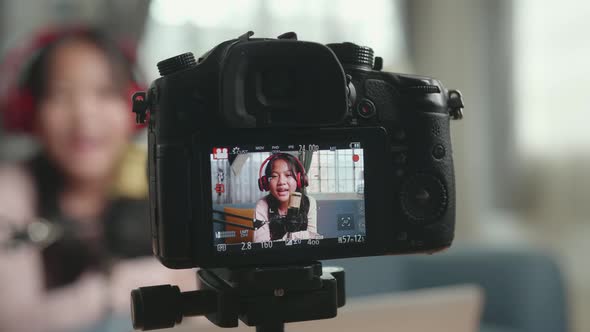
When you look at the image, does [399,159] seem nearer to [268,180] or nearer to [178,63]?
[268,180]

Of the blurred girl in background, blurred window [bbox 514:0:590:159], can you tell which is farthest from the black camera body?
blurred window [bbox 514:0:590:159]

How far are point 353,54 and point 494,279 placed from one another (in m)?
1.57

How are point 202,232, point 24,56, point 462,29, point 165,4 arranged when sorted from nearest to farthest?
1. point 202,232
2. point 24,56
3. point 165,4
4. point 462,29

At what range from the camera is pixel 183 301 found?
69 cm

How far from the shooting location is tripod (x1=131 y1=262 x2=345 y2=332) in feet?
2.20

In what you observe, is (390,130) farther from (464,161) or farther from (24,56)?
(464,161)

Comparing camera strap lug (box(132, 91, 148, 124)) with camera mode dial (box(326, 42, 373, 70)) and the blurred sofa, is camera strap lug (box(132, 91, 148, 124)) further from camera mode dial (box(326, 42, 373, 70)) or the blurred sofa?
the blurred sofa

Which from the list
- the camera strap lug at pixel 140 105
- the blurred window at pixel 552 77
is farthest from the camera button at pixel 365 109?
the blurred window at pixel 552 77

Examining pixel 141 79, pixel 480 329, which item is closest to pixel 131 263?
pixel 141 79

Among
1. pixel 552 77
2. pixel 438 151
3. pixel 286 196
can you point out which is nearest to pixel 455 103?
pixel 438 151

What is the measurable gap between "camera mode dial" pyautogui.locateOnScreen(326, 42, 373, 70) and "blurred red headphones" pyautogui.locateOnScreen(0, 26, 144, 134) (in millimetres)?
1165

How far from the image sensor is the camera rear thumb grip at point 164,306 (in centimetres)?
66

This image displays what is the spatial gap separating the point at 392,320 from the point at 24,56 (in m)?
1.38

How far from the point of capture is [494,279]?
6.93 ft
